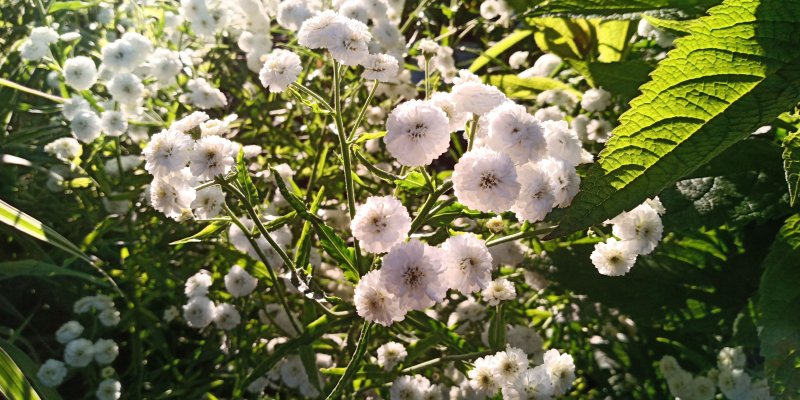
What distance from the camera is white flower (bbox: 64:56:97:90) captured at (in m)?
1.26

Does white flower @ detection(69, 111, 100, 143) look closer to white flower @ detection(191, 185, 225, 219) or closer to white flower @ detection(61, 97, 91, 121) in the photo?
white flower @ detection(61, 97, 91, 121)

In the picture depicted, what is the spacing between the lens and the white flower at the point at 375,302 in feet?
2.23

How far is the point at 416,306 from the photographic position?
646 mm

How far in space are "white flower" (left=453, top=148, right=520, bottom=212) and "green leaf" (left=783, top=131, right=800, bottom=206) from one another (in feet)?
0.67

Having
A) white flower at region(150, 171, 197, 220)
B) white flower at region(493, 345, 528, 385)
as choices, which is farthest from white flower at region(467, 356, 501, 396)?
white flower at region(150, 171, 197, 220)

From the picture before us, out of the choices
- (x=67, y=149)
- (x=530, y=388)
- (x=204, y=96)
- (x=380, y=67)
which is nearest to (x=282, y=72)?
(x=380, y=67)

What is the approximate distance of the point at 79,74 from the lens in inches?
49.9

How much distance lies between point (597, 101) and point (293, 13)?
19.6 inches

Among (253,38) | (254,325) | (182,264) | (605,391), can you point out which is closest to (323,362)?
(254,325)

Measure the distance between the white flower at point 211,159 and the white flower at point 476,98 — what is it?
22cm

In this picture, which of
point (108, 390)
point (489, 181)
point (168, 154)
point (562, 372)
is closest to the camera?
point (489, 181)

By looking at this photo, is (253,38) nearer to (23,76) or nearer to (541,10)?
(23,76)

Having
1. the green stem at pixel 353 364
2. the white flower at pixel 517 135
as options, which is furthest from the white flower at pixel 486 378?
the white flower at pixel 517 135

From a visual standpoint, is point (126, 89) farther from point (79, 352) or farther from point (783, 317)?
point (783, 317)
